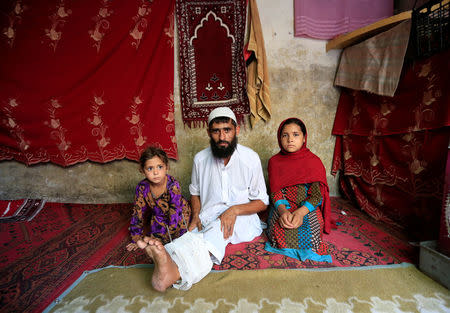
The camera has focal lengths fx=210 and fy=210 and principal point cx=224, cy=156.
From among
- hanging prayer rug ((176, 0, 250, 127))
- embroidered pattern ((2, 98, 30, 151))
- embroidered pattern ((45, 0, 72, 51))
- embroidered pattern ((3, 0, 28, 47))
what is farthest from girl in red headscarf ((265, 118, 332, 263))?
embroidered pattern ((3, 0, 28, 47))

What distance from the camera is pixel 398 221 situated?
6.70 feet

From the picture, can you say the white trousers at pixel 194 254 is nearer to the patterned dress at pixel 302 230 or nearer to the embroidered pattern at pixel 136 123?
the patterned dress at pixel 302 230

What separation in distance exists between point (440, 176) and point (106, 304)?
2557 mm

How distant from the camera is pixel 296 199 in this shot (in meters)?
1.95

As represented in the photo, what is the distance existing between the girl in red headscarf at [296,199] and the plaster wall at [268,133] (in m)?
0.81

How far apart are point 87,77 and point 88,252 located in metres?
1.98

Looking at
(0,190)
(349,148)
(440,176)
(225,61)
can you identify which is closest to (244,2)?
(225,61)

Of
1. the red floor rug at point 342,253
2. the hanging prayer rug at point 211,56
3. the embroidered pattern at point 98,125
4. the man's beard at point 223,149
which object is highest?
the hanging prayer rug at point 211,56

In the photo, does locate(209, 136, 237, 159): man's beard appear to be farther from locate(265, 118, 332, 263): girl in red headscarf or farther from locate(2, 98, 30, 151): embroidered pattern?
locate(2, 98, 30, 151): embroidered pattern

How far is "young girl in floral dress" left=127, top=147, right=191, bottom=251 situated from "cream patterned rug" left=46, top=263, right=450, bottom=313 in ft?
1.34

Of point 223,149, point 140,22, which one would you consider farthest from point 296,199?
point 140,22

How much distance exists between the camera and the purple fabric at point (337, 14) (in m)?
2.46

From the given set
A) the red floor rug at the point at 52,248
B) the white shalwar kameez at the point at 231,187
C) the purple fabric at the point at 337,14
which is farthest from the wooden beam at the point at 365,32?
the red floor rug at the point at 52,248

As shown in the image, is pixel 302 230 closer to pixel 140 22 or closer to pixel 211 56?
pixel 211 56
